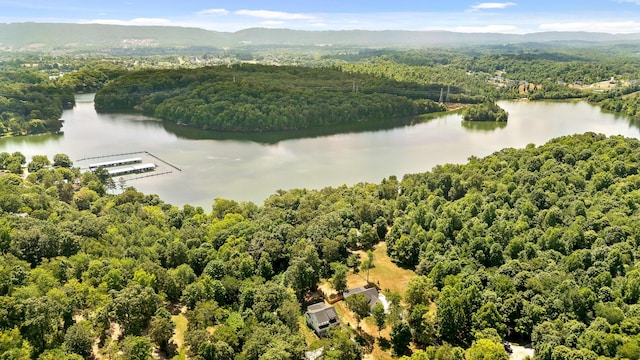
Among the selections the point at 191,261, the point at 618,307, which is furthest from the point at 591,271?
the point at 191,261

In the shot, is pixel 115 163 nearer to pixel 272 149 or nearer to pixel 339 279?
pixel 272 149

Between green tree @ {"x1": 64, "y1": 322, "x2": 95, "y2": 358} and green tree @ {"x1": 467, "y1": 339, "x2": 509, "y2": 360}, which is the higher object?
green tree @ {"x1": 64, "y1": 322, "x2": 95, "y2": 358}

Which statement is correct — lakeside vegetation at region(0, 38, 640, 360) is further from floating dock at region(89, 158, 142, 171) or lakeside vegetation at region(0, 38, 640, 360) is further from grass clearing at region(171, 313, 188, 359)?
floating dock at region(89, 158, 142, 171)

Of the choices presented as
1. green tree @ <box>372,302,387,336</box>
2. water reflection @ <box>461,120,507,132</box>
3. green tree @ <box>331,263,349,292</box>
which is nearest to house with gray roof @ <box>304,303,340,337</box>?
green tree @ <box>372,302,387,336</box>

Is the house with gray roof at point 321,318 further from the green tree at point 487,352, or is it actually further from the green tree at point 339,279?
the green tree at point 487,352

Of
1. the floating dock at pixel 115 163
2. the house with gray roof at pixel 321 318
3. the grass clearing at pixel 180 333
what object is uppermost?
the floating dock at pixel 115 163

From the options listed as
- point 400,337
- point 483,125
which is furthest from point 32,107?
point 483,125

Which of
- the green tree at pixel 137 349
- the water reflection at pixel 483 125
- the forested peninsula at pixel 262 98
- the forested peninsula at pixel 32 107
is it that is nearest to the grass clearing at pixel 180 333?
the green tree at pixel 137 349
